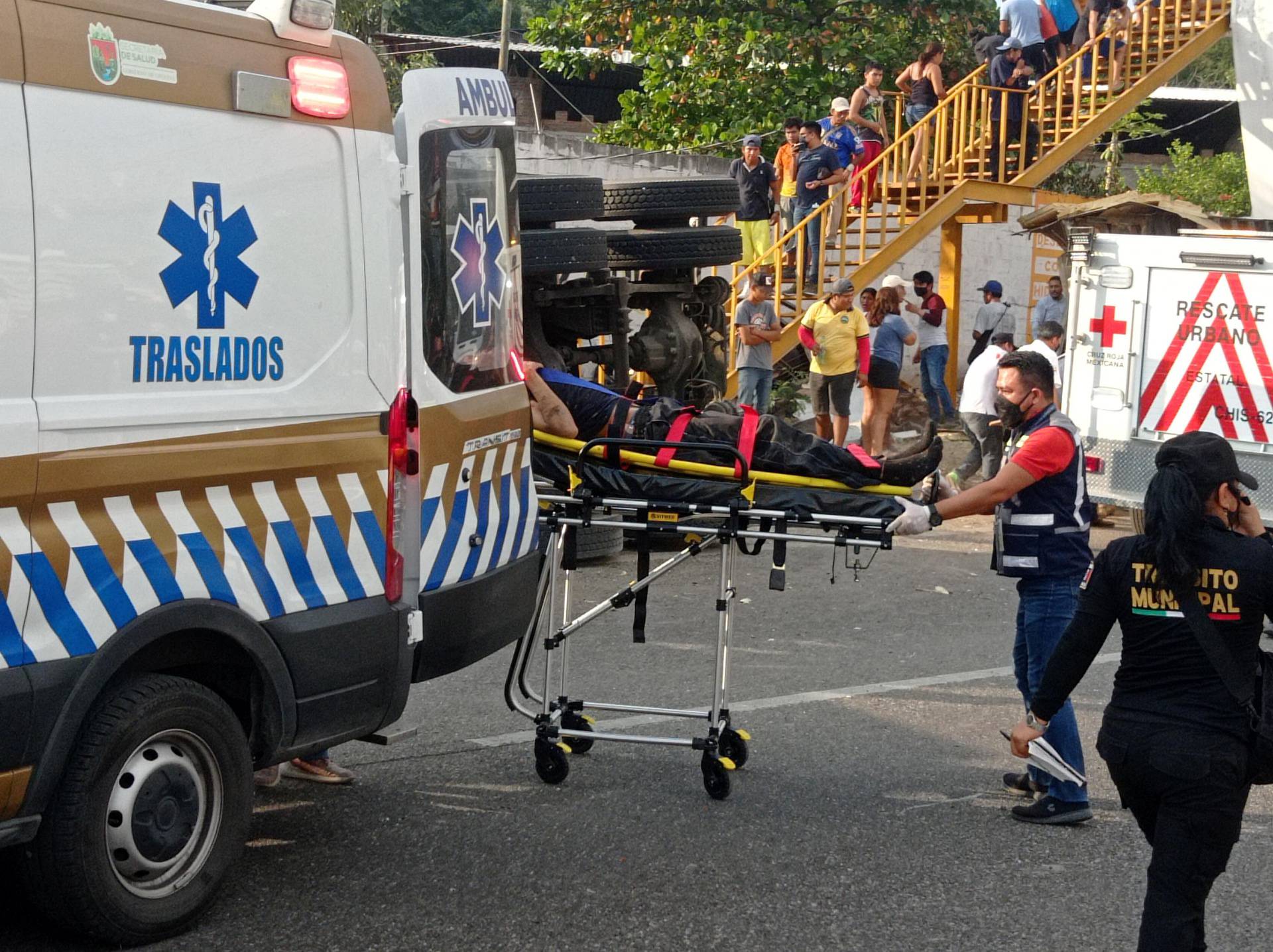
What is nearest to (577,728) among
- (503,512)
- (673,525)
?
(673,525)

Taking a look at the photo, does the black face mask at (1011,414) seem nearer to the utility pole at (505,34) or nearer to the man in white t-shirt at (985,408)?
the man in white t-shirt at (985,408)

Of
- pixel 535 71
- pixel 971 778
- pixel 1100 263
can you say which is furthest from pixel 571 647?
pixel 535 71

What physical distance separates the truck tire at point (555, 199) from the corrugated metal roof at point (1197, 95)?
2466 cm

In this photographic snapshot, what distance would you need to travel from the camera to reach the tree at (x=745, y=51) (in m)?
21.6

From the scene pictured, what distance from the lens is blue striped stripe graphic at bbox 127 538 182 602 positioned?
3947mm

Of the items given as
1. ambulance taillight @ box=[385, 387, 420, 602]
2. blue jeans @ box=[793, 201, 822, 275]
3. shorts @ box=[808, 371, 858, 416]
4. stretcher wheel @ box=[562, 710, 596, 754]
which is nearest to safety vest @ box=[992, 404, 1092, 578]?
stretcher wheel @ box=[562, 710, 596, 754]

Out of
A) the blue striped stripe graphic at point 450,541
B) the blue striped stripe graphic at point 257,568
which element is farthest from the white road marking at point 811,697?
the blue striped stripe graphic at point 257,568

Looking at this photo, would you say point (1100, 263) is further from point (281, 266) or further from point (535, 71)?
point (535, 71)

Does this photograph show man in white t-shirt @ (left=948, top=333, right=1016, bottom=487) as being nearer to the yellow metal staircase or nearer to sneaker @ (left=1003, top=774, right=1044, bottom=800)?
the yellow metal staircase

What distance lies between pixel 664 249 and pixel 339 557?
6.37 meters

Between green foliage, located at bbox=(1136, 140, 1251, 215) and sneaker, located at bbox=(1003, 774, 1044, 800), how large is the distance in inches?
796

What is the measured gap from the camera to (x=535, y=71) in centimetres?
3086

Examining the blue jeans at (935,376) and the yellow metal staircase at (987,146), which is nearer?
the blue jeans at (935,376)

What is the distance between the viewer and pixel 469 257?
204 inches
